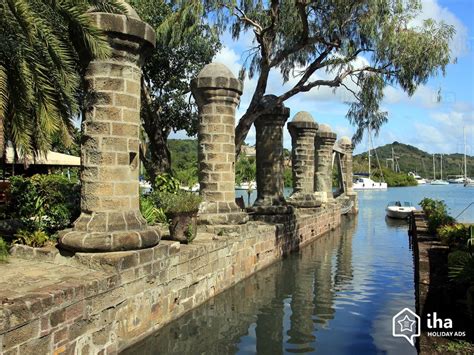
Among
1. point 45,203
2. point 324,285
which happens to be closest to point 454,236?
point 324,285

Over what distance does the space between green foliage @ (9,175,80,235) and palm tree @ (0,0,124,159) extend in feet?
3.72

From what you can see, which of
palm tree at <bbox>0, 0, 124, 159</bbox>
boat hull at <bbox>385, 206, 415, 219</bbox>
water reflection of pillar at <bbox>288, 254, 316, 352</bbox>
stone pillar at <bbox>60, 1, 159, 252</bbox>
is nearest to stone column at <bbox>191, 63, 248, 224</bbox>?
water reflection of pillar at <bbox>288, 254, 316, 352</bbox>

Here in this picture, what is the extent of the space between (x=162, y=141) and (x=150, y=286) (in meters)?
9.42

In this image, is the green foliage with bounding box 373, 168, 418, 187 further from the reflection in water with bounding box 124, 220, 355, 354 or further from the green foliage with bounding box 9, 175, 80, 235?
the green foliage with bounding box 9, 175, 80, 235

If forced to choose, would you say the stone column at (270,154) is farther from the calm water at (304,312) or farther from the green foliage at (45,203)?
the green foliage at (45,203)

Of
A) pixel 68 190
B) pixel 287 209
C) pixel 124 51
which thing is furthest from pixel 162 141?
pixel 124 51

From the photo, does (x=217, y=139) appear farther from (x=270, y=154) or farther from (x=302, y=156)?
(x=302, y=156)

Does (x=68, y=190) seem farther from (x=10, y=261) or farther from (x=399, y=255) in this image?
(x=399, y=255)

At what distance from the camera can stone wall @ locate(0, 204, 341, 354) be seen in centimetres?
466

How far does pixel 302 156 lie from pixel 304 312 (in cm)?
1050

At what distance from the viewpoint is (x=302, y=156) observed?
1845 centimetres

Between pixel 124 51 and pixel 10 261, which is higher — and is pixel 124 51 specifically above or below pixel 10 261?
above

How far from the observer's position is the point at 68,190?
9219 mm

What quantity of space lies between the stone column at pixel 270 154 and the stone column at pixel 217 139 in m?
3.72
